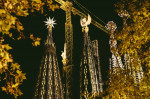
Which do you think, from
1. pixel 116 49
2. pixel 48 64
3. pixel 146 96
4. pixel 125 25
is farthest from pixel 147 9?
pixel 48 64

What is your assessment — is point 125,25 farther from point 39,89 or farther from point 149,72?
point 39,89

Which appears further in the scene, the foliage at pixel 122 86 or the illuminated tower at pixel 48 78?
the illuminated tower at pixel 48 78

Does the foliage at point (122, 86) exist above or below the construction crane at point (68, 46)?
below

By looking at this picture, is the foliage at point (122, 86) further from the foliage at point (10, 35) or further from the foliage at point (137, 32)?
the foliage at point (10, 35)

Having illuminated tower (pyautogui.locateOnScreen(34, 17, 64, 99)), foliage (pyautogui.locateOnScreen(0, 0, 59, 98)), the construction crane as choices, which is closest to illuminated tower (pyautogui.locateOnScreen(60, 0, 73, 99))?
the construction crane

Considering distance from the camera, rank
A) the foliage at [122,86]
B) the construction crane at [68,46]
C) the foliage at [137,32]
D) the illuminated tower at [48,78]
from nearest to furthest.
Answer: the foliage at [137,32] → the foliage at [122,86] → the construction crane at [68,46] → the illuminated tower at [48,78]

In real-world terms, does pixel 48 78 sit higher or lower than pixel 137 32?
lower

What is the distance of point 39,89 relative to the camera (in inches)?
1136

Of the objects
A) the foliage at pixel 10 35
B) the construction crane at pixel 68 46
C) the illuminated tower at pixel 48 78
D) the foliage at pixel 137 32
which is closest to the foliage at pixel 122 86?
the foliage at pixel 137 32

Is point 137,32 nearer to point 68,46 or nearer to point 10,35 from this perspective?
point 10,35

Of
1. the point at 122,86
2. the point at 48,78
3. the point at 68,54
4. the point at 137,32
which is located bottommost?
the point at 122,86

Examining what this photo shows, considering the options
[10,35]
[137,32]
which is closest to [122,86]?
[137,32]

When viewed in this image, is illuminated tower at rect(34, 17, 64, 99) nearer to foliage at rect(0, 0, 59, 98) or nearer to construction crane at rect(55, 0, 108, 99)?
construction crane at rect(55, 0, 108, 99)

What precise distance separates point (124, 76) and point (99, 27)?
23.4 m
